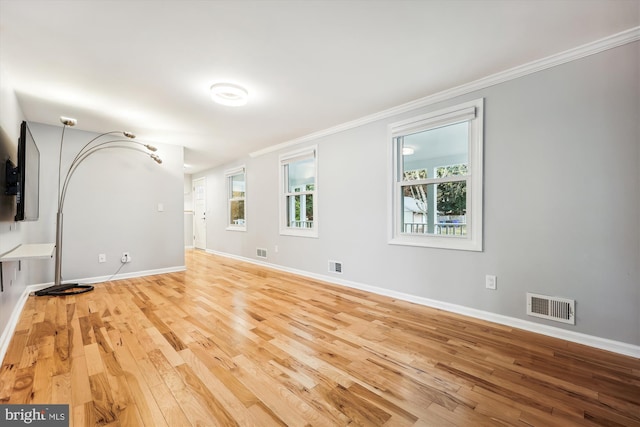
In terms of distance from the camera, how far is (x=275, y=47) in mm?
2131

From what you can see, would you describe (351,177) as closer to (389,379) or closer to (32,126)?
(389,379)

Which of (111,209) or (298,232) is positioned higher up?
(111,209)

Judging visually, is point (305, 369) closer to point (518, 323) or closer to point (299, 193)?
point (518, 323)

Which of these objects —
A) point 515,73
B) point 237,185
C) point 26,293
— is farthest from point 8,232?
point 515,73

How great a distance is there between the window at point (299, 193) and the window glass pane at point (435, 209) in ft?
5.03

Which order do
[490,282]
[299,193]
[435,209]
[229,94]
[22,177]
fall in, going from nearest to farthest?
[22,177], [490,282], [229,94], [435,209], [299,193]

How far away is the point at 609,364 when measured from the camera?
1.87 m

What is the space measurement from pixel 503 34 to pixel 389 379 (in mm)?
2487

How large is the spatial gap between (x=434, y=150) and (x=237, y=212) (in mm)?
4578

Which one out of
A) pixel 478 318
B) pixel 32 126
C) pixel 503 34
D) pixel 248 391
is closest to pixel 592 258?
pixel 478 318

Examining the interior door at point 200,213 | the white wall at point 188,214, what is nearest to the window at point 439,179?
the interior door at point 200,213

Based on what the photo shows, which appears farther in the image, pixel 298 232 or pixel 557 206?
pixel 298 232

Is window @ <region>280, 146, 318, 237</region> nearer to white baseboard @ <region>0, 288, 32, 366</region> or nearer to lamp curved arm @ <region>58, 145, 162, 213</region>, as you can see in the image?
lamp curved arm @ <region>58, 145, 162, 213</region>

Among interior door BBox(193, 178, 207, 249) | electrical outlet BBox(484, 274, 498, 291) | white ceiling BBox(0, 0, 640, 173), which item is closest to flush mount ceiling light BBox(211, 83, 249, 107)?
white ceiling BBox(0, 0, 640, 173)
